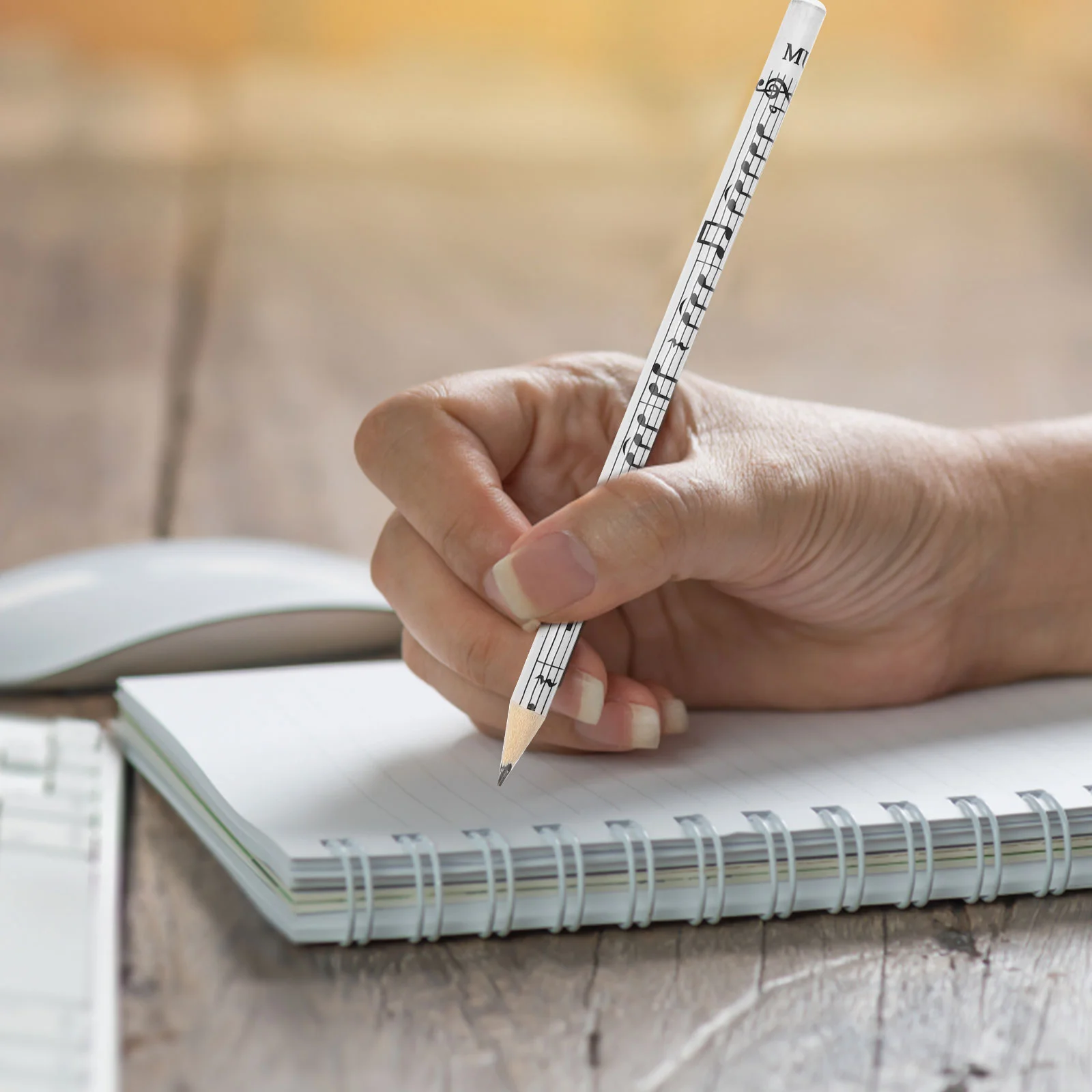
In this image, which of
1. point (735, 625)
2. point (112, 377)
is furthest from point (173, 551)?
point (112, 377)

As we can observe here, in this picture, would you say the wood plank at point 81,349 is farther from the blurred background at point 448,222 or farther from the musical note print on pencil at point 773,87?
the musical note print on pencil at point 773,87

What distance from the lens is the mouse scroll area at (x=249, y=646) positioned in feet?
2.01

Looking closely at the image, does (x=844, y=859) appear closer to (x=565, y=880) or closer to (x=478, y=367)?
(x=565, y=880)

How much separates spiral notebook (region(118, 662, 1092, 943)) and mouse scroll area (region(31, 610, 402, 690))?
0.27 feet

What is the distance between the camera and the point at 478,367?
1464mm

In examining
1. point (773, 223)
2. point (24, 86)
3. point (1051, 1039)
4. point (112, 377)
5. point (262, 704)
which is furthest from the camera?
point (24, 86)

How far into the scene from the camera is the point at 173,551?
0.68m

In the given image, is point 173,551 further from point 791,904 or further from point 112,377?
point 112,377

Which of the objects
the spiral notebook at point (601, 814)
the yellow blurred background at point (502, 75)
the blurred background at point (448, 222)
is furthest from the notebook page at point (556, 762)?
the yellow blurred background at point (502, 75)

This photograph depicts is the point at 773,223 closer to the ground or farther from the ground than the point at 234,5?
closer to the ground

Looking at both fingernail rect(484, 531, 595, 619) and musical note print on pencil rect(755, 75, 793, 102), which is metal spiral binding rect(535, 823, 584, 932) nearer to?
fingernail rect(484, 531, 595, 619)

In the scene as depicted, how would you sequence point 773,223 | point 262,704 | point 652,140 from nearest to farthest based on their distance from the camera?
point 262,704 → point 773,223 → point 652,140

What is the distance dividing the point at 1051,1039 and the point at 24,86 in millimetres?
2680

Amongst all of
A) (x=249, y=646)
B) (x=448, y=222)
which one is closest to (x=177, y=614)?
(x=249, y=646)
